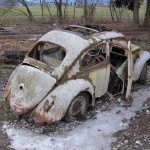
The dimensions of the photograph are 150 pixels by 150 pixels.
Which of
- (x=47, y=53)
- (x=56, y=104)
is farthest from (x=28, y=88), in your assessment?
(x=47, y=53)

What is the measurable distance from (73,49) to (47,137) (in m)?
2.09

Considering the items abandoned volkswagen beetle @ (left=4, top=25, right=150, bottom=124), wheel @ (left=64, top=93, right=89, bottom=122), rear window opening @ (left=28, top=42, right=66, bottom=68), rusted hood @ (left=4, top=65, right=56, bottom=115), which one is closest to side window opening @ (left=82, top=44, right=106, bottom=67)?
abandoned volkswagen beetle @ (left=4, top=25, right=150, bottom=124)

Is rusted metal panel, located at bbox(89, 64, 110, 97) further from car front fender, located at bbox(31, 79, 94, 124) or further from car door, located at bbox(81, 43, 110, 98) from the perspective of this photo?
car front fender, located at bbox(31, 79, 94, 124)

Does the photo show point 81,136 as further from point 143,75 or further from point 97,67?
point 143,75

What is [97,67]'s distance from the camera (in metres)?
8.33

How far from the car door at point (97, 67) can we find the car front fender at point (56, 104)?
562mm

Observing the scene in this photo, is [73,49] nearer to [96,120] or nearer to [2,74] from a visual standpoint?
[96,120]

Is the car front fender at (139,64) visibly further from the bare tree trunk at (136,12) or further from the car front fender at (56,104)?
the bare tree trunk at (136,12)

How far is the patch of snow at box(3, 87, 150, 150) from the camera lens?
22.9 ft

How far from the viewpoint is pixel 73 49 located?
26.4ft

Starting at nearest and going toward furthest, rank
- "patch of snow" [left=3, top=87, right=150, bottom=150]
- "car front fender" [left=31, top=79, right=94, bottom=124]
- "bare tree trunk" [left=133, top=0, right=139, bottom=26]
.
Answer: "patch of snow" [left=3, top=87, right=150, bottom=150] < "car front fender" [left=31, top=79, right=94, bottom=124] < "bare tree trunk" [left=133, top=0, right=139, bottom=26]

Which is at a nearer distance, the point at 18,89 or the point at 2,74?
the point at 18,89

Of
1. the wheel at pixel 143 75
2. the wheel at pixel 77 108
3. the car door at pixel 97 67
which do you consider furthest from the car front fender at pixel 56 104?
the wheel at pixel 143 75

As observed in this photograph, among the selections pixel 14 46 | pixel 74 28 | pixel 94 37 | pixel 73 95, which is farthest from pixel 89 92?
pixel 14 46
